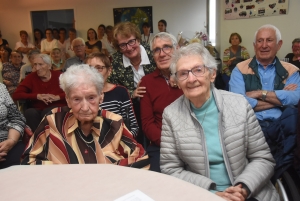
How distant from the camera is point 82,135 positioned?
1559mm

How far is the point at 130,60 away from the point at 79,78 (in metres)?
1.04

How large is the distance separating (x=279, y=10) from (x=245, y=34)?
654mm

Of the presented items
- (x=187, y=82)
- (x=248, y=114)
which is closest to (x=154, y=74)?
(x=187, y=82)

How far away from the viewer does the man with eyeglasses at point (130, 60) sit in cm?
237

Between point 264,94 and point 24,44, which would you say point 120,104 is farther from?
point 24,44

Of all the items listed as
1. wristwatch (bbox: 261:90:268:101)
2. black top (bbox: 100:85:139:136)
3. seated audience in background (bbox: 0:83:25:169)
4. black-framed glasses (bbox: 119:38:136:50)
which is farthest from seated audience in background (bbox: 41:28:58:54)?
wristwatch (bbox: 261:90:268:101)

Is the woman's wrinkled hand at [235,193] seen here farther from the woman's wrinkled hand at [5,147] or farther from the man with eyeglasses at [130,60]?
the woman's wrinkled hand at [5,147]

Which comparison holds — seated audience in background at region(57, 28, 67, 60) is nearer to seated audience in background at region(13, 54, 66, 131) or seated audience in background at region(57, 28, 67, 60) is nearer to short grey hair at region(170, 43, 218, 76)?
seated audience in background at region(13, 54, 66, 131)

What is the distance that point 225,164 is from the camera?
1.42 metres

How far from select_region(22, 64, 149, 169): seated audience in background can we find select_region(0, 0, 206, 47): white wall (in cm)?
548

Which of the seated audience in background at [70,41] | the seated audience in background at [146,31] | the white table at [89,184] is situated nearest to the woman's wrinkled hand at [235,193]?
the white table at [89,184]

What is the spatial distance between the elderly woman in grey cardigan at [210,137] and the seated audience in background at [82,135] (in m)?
0.25

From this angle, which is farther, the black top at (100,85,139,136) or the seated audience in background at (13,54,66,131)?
the seated audience in background at (13,54,66,131)

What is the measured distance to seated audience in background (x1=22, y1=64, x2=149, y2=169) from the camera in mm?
1504
